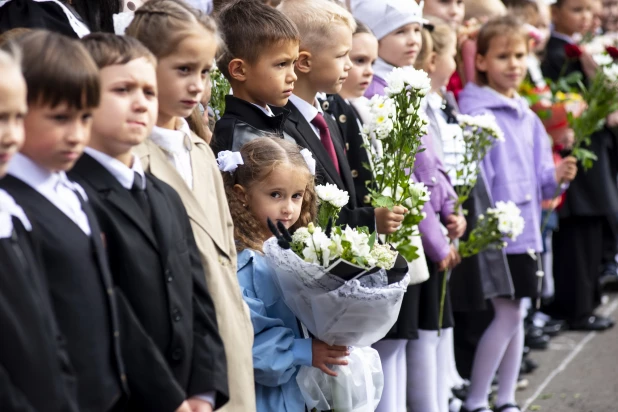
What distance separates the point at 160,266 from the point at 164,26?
0.82 metres

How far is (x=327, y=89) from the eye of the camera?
190 inches

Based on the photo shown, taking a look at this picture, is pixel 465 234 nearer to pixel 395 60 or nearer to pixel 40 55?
pixel 395 60

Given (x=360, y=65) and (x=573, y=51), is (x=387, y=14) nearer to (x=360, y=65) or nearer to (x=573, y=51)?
(x=360, y=65)

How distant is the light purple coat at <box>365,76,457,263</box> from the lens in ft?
18.1

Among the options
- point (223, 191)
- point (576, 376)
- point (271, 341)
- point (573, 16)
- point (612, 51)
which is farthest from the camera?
point (573, 16)

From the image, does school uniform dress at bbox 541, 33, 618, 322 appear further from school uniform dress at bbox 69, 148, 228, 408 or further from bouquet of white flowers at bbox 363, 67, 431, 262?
school uniform dress at bbox 69, 148, 228, 408

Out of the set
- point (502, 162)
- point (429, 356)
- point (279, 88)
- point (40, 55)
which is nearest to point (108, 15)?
point (279, 88)

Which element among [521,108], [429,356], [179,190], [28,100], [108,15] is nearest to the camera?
[28,100]

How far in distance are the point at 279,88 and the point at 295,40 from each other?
21cm

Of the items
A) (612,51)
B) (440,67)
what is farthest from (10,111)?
(612,51)

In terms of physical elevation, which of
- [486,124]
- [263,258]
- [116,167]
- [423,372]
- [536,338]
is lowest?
[536,338]

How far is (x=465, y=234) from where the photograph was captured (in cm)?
623

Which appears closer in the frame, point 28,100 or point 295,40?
point 28,100

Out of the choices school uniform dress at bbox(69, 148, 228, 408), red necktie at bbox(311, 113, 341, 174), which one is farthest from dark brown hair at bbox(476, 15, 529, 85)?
school uniform dress at bbox(69, 148, 228, 408)
